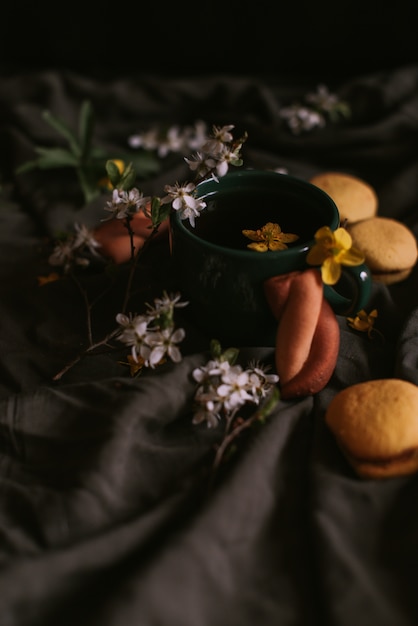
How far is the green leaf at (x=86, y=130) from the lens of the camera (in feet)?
3.28

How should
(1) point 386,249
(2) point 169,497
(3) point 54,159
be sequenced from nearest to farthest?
1. (2) point 169,497
2. (1) point 386,249
3. (3) point 54,159

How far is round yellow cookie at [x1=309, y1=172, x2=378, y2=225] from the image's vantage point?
0.84 metres

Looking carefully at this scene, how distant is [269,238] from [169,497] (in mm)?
257

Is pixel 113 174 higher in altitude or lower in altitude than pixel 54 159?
higher

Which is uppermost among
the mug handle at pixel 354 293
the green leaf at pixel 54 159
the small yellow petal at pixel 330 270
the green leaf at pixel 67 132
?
the small yellow petal at pixel 330 270

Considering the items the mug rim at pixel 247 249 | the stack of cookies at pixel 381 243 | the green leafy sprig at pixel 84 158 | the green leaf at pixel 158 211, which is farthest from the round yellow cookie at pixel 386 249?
the green leafy sprig at pixel 84 158

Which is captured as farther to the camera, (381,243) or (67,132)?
(67,132)

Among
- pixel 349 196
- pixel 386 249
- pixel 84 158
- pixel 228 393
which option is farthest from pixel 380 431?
pixel 84 158

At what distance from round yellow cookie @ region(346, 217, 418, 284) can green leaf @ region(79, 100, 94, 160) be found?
42 centimetres

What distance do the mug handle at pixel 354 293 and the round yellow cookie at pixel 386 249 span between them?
94mm

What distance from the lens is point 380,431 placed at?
55 cm

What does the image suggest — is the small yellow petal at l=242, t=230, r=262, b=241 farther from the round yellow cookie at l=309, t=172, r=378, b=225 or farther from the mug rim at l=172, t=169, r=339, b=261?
the round yellow cookie at l=309, t=172, r=378, b=225

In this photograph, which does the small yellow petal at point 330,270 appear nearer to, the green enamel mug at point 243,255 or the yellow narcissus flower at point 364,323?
the green enamel mug at point 243,255

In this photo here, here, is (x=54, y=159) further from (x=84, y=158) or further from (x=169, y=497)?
(x=169, y=497)
